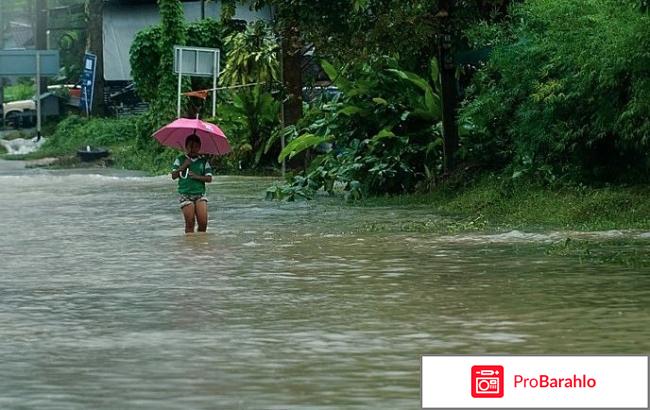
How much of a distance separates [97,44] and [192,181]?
36.8 metres

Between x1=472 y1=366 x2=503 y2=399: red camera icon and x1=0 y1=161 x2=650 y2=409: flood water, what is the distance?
38cm

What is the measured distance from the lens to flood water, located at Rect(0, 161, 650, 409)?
26.9 feet

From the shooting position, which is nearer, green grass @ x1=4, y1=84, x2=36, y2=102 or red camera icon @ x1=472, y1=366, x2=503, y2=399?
red camera icon @ x1=472, y1=366, x2=503, y2=399

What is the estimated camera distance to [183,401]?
772 centimetres

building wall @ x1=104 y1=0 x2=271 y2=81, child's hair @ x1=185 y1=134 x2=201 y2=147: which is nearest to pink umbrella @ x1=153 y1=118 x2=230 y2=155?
child's hair @ x1=185 y1=134 x2=201 y2=147

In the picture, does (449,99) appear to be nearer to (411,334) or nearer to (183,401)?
(411,334)

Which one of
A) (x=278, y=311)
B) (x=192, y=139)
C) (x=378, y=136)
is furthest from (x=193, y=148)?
(x=278, y=311)

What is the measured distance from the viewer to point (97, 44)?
5403cm

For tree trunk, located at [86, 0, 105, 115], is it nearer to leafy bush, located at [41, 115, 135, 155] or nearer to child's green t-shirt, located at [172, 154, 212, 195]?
leafy bush, located at [41, 115, 135, 155]

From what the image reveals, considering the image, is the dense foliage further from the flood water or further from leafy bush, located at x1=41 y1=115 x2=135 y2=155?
leafy bush, located at x1=41 y1=115 x2=135 y2=155

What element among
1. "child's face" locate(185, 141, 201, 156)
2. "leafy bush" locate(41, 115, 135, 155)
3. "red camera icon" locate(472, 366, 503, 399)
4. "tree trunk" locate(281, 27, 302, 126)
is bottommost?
"leafy bush" locate(41, 115, 135, 155)

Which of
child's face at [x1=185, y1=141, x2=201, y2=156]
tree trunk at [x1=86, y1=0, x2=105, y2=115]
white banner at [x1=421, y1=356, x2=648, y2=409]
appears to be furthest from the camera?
tree trunk at [x1=86, y1=0, x2=105, y2=115]

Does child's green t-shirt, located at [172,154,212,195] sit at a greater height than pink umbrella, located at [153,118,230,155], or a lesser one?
lesser

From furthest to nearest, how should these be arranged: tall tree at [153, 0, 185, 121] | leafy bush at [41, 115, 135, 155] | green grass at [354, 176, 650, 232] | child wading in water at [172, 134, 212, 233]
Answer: leafy bush at [41, 115, 135, 155], tall tree at [153, 0, 185, 121], child wading in water at [172, 134, 212, 233], green grass at [354, 176, 650, 232]
